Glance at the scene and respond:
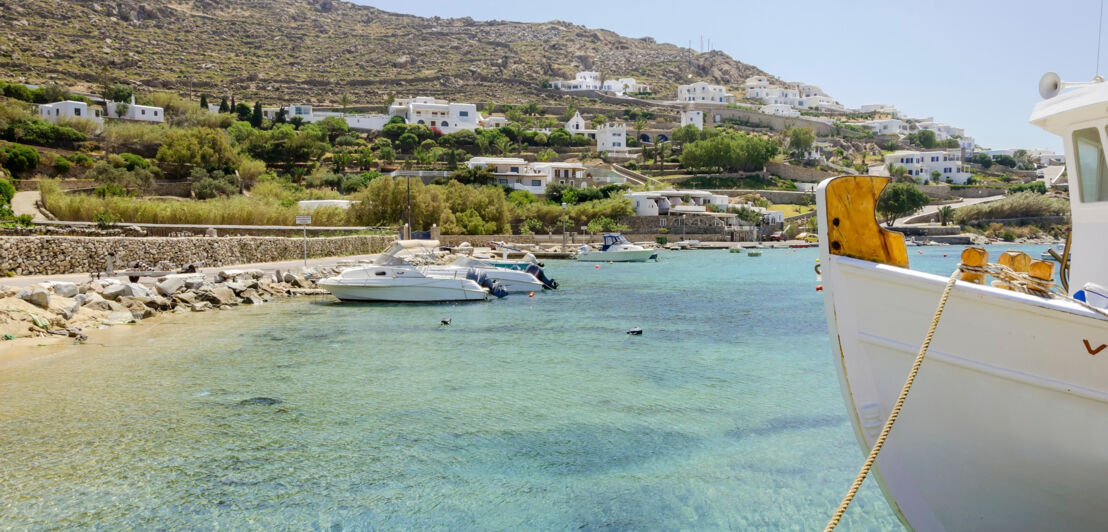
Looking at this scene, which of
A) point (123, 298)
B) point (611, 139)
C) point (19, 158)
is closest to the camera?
point (123, 298)

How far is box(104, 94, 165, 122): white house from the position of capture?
71.8 metres

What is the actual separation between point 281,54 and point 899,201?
4581 inches

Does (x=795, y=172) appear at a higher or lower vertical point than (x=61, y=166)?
higher

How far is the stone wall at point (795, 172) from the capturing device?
88688 millimetres

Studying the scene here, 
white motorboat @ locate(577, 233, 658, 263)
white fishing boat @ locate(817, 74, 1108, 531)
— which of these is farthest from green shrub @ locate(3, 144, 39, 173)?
white fishing boat @ locate(817, 74, 1108, 531)

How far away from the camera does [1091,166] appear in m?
5.32

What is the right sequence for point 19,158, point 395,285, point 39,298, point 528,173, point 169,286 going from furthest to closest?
point 528,173 → point 19,158 → point 395,285 → point 169,286 → point 39,298

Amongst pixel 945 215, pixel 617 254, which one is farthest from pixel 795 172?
pixel 617 254

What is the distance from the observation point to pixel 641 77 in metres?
182

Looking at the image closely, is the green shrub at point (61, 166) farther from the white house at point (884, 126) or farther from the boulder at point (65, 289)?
the white house at point (884, 126)

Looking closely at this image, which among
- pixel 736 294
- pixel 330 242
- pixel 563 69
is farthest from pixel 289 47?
pixel 736 294

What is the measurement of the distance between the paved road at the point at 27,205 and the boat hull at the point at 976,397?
105ft

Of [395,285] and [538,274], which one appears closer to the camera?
[395,285]

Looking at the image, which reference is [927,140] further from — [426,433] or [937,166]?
[426,433]
